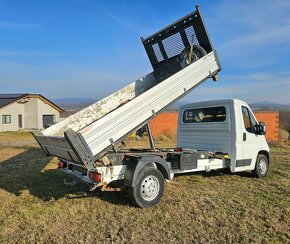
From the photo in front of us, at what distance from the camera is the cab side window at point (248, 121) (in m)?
8.96

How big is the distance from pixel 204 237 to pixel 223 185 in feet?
11.7

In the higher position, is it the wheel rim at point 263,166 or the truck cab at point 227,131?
the truck cab at point 227,131

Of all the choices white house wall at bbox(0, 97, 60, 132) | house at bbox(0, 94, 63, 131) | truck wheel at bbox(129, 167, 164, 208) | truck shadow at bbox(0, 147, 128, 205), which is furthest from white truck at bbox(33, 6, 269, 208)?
white house wall at bbox(0, 97, 60, 132)

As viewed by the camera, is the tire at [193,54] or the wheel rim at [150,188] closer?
the wheel rim at [150,188]

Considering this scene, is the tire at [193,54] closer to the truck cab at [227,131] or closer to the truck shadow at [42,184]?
the truck cab at [227,131]

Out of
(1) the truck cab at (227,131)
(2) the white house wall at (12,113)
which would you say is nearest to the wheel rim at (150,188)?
(1) the truck cab at (227,131)

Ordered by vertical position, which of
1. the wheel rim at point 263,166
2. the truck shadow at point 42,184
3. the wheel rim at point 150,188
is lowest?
the truck shadow at point 42,184

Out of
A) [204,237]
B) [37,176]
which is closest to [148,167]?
[204,237]

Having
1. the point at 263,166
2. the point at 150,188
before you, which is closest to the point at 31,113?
the point at 263,166

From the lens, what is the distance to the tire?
789cm

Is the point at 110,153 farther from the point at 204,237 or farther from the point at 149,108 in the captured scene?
the point at 204,237

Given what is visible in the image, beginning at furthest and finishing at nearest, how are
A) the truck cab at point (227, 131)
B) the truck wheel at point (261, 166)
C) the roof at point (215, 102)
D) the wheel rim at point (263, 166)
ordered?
1. the wheel rim at point (263, 166)
2. the truck wheel at point (261, 166)
3. the roof at point (215, 102)
4. the truck cab at point (227, 131)

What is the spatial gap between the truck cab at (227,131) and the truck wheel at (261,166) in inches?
4.2

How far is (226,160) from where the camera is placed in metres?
8.54
